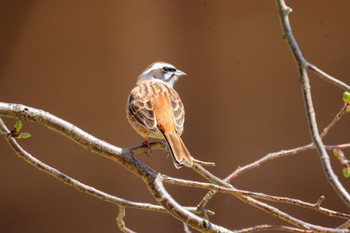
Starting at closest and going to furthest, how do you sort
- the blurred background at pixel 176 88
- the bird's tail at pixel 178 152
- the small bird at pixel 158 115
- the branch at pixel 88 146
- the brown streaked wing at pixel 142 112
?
the branch at pixel 88 146, the bird's tail at pixel 178 152, the small bird at pixel 158 115, the brown streaked wing at pixel 142 112, the blurred background at pixel 176 88

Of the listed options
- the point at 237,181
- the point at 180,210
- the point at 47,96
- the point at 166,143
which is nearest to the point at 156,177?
the point at 180,210

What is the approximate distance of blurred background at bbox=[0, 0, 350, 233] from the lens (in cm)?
509

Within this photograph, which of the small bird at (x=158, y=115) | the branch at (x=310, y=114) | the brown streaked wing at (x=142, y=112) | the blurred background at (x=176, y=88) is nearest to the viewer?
the branch at (x=310, y=114)

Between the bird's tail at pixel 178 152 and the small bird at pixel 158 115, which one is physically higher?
the small bird at pixel 158 115

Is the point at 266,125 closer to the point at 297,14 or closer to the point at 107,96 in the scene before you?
the point at 297,14

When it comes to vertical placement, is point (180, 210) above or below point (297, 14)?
below

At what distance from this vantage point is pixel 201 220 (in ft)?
7.43

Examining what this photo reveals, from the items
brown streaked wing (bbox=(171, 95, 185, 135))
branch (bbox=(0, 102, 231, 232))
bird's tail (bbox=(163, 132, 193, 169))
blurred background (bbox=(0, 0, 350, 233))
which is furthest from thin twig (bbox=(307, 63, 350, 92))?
blurred background (bbox=(0, 0, 350, 233))

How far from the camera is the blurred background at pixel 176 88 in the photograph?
5090mm

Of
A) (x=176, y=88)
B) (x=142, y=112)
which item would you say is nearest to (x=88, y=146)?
(x=142, y=112)

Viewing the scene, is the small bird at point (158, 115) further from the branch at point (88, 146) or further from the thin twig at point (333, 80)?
the thin twig at point (333, 80)

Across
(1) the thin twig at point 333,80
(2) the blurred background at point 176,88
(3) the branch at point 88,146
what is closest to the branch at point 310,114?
(1) the thin twig at point 333,80

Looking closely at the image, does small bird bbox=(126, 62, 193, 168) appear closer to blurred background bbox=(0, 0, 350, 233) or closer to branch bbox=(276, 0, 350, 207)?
branch bbox=(276, 0, 350, 207)

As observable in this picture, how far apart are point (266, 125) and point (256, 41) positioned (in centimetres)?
61
